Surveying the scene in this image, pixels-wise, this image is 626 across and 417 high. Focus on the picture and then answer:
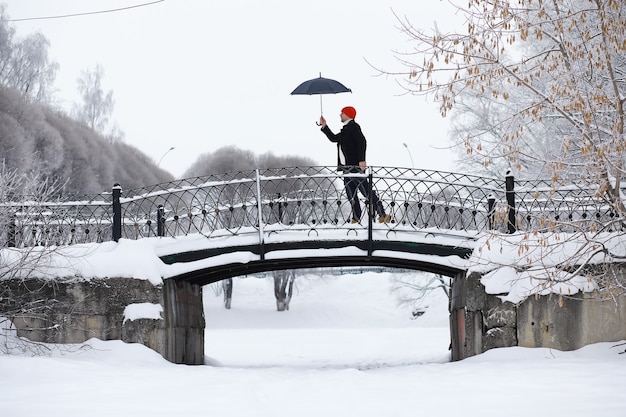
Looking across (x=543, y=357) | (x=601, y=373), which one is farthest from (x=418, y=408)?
(x=543, y=357)

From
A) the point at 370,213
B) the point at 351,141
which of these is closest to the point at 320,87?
the point at 351,141

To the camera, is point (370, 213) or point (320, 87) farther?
point (320, 87)

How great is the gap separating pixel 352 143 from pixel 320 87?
3.59 feet

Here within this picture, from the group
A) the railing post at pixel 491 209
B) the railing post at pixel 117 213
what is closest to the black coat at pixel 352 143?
the railing post at pixel 491 209

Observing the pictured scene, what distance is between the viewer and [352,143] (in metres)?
14.0

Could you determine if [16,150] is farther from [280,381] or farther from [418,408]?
[418,408]

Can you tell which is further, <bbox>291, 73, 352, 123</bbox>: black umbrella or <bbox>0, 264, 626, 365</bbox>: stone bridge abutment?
<bbox>291, 73, 352, 123</bbox>: black umbrella

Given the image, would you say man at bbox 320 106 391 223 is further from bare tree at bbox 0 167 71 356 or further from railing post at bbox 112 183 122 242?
bare tree at bbox 0 167 71 356

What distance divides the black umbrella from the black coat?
0.59m

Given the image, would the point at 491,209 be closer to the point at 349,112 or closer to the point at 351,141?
the point at 351,141

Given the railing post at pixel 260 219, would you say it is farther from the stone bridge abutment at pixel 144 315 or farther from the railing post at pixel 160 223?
the railing post at pixel 160 223

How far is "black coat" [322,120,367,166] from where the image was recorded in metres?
14.0

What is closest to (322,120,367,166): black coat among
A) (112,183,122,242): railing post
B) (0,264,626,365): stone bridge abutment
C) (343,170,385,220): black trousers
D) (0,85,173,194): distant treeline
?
(343,170,385,220): black trousers

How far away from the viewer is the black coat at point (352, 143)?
14.0 meters
